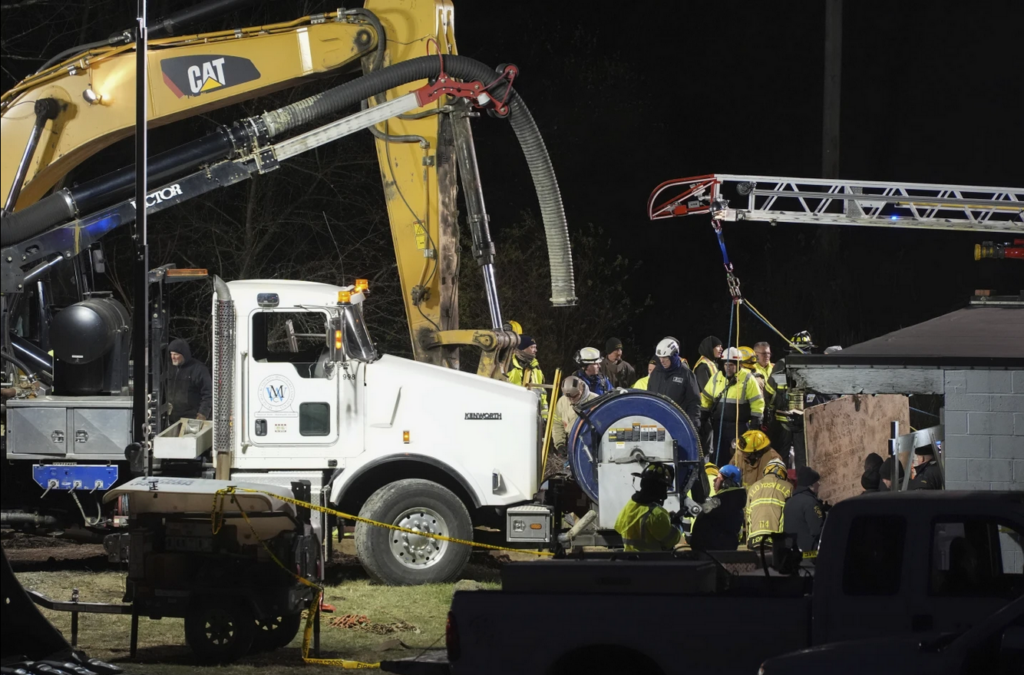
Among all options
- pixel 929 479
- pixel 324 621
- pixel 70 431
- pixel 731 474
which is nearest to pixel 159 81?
pixel 70 431

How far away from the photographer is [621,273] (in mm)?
32281

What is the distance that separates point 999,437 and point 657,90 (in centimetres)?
2601

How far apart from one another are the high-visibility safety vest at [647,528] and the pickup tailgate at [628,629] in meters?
2.36

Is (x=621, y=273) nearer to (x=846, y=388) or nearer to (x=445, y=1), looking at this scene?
(x=445, y=1)

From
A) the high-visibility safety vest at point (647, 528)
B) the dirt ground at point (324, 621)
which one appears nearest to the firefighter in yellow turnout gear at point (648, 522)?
the high-visibility safety vest at point (647, 528)

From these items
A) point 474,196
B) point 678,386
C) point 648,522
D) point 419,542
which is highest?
point 474,196

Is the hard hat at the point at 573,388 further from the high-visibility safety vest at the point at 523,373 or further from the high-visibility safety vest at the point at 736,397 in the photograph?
the high-visibility safety vest at the point at 736,397

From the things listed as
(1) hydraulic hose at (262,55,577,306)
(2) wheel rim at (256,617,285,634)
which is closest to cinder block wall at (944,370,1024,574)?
(1) hydraulic hose at (262,55,577,306)

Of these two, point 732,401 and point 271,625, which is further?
point 732,401

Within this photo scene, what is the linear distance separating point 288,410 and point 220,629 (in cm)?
323

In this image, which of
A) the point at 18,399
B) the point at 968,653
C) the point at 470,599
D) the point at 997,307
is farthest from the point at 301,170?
the point at 968,653

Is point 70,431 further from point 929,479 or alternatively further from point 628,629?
point 929,479

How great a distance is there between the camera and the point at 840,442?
14.1 metres

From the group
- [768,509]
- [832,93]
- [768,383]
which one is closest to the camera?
[768,509]
